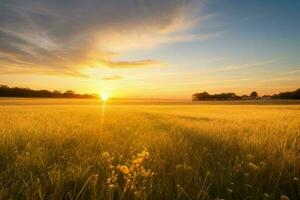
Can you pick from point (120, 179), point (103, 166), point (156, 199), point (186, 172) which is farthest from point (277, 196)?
point (103, 166)

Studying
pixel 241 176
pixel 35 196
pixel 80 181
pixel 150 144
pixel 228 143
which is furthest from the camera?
pixel 228 143

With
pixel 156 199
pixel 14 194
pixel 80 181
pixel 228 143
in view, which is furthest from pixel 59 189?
pixel 228 143

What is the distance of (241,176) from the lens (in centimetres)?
304

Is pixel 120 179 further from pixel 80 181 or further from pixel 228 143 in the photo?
pixel 228 143

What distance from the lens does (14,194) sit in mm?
2422

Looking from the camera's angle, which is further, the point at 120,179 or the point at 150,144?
the point at 150,144

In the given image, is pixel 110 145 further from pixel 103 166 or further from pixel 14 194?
pixel 14 194

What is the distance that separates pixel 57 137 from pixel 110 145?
57.2 inches

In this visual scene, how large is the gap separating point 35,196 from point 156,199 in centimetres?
125

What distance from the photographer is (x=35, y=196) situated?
233 cm

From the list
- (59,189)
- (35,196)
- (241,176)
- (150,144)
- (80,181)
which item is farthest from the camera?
(150,144)

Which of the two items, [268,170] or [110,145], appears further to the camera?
[110,145]

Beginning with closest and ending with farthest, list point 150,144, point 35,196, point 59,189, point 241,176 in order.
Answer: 1. point 35,196
2. point 59,189
3. point 241,176
4. point 150,144

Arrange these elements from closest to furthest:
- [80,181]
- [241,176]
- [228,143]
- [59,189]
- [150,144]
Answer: [59,189]
[80,181]
[241,176]
[150,144]
[228,143]
